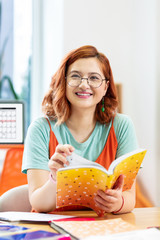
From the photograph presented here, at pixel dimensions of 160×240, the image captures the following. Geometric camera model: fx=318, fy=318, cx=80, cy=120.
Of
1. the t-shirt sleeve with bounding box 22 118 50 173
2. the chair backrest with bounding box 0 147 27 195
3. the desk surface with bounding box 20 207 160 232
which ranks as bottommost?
the chair backrest with bounding box 0 147 27 195

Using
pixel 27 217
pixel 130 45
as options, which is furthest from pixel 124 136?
pixel 130 45

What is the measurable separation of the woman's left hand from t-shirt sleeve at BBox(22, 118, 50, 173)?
0.32 metres

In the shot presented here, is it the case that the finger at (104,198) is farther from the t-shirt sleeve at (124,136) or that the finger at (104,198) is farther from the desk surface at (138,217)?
the t-shirt sleeve at (124,136)

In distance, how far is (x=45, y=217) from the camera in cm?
107

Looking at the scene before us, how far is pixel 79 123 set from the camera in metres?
1.51

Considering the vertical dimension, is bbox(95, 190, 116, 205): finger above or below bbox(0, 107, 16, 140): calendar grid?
below

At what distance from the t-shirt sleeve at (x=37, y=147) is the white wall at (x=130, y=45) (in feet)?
3.87

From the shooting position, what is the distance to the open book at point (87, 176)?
99 centimetres

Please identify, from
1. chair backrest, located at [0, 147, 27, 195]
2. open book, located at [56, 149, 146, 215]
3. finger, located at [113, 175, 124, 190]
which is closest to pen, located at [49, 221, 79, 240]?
open book, located at [56, 149, 146, 215]

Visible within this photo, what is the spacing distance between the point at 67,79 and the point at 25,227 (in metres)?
0.73

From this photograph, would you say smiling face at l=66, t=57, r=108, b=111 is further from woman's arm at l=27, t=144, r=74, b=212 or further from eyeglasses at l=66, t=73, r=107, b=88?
woman's arm at l=27, t=144, r=74, b=212

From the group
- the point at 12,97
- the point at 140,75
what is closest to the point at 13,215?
the point at 140,75

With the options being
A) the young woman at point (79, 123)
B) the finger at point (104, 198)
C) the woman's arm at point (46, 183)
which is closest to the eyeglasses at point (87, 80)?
the young woman at point (79, 123)

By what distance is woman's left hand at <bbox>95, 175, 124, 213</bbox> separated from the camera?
42.4 inches
